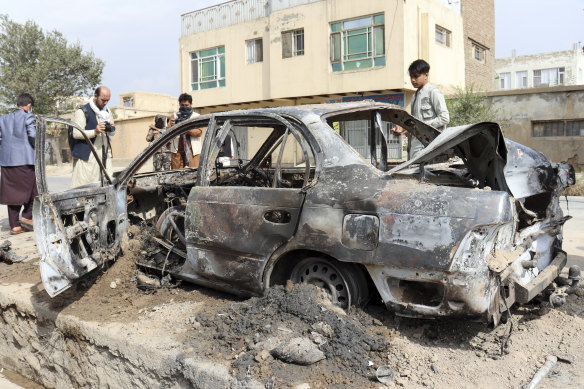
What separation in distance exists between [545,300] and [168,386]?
2609 mm

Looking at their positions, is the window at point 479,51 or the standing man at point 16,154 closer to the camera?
the standing man at point 16,154

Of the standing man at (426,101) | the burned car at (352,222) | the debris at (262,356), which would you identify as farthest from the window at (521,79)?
the debris at (262,356)

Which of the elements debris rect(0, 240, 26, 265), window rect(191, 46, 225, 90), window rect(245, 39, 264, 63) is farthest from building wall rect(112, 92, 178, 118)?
debris rect(0, 240, 26, 265)

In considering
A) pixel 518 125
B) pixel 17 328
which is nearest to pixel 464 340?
pixel 17 328

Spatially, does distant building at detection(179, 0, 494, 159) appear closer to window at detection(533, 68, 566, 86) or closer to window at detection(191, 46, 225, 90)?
window at detection(191, 46, 225, 90)

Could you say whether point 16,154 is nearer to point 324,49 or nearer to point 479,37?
point 324,49

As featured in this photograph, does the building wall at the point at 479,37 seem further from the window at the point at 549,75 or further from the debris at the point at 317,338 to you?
the debris at the point at 317,338

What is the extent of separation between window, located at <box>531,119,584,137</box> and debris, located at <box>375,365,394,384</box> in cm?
1857

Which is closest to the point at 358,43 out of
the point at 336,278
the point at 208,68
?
the point at 208,68

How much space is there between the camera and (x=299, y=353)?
8.55 feet

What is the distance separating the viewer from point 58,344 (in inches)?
151

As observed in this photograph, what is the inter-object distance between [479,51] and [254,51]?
10854 millimetres

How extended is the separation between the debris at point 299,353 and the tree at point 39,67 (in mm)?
29566

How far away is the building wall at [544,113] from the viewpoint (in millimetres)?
17750
